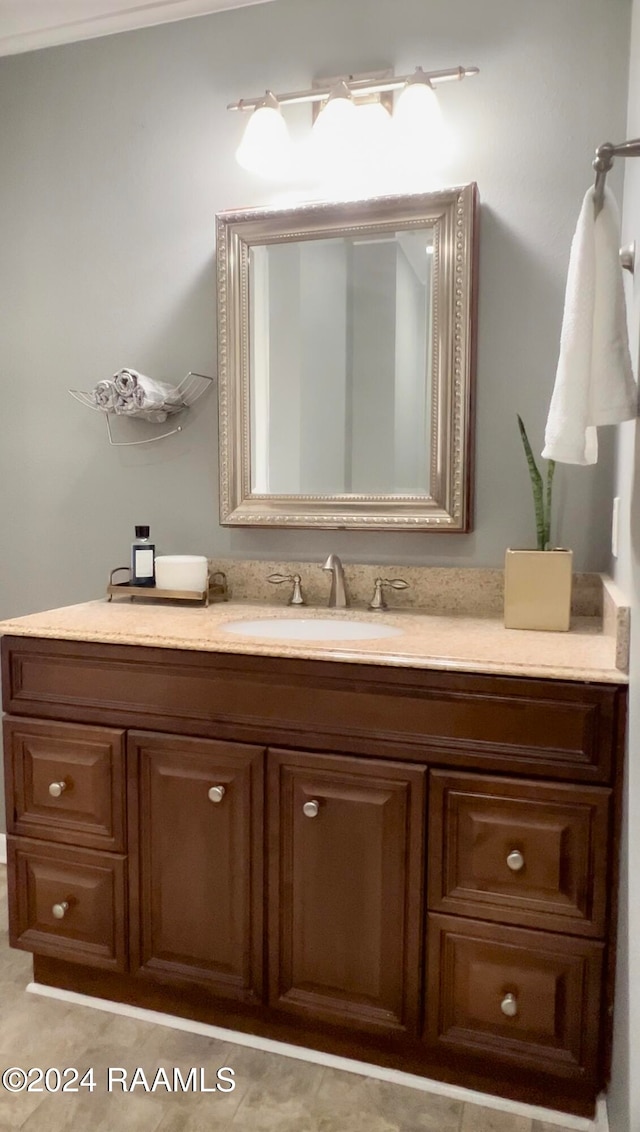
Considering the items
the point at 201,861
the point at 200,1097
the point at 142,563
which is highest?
the point at 142,563

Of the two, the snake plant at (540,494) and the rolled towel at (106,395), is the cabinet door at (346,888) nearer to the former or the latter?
the snake plant at (540,494)

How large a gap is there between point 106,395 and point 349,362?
635mm

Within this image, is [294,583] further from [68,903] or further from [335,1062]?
[335,1062]

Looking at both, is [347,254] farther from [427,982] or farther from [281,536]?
[427,982]

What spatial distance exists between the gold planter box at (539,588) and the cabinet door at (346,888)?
44cm

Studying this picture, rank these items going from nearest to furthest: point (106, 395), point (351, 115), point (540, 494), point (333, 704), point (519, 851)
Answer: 1. point (519, 851)
2. point (333, 704)
3. point (540, 494)
4. point (351, 115)
5. point (106, 395)

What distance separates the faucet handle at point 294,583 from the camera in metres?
1.94

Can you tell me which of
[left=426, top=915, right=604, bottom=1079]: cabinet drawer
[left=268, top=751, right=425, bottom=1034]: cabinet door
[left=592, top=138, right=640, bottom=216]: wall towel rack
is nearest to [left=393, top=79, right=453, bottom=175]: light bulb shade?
[left=592, top=138, right=640, bottom=216]: wall towel rack

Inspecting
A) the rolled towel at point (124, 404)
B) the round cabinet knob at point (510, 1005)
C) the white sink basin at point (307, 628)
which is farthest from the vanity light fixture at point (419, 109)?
the round cabinet knob at point (510, 1005)

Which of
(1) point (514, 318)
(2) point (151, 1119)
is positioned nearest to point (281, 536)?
(1) point (514, 318)

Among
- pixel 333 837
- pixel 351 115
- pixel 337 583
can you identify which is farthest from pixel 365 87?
pixel 333 837

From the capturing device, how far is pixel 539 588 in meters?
1.59

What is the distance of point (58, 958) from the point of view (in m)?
1.72

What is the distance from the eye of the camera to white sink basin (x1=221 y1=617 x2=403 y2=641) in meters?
1.76
